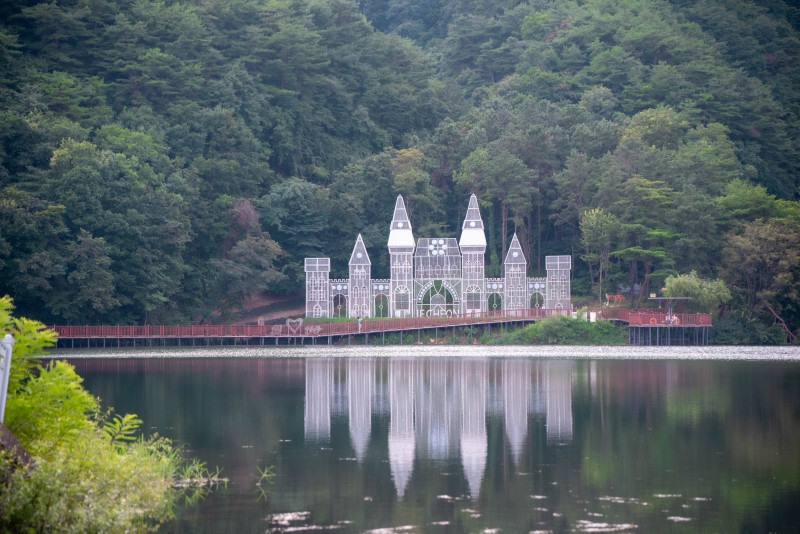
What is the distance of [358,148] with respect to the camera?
7944 cm

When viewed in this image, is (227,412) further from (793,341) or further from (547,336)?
(793,341)

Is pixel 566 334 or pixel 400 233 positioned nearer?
pixel 566 334

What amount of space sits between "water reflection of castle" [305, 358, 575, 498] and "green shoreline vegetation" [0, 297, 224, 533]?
4.41 m

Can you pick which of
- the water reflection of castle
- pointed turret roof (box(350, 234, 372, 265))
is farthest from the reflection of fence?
the water reflection of castle

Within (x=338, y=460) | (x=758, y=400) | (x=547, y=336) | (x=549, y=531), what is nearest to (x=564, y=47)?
(x=547, y=336)

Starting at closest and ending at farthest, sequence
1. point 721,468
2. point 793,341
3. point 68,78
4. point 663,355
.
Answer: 1. point 721,468
2. point 663,355
3. point 793,341
4. point 68,78

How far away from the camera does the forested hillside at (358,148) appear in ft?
195

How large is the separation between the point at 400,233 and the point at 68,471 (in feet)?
160

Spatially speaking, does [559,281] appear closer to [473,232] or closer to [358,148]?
[473,232]

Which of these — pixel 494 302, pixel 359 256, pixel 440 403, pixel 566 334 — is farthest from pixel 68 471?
pixel 494 302

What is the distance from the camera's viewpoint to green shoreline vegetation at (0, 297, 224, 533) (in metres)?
15.1

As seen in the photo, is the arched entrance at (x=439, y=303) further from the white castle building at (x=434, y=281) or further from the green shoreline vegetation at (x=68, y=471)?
the green shoreline vegetation at (x=68, y=471)

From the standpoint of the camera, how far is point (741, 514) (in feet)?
63.9

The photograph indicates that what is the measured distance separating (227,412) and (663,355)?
2554 centimetres
